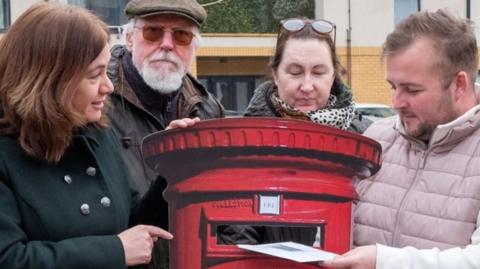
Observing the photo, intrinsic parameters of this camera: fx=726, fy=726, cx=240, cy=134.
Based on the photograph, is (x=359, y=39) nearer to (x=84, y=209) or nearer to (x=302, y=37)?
(x=302, y=37)

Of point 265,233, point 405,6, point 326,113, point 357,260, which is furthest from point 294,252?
point 405,6

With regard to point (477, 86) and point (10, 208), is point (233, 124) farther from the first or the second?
point (477, 86)

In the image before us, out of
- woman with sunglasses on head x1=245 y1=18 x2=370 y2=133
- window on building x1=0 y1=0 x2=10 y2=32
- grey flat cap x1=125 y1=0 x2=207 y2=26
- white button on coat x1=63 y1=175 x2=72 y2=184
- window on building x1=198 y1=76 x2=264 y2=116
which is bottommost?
window on building x1=198 y1=76 x2=264 y2=116

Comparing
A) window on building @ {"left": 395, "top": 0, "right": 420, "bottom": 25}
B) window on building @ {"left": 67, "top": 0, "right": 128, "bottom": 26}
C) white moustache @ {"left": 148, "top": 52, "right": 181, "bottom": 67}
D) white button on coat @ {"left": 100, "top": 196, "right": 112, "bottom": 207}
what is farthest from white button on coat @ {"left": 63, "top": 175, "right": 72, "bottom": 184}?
window on building @ {"left": 395, "top": 0, "right": 420, "bottom": 25}

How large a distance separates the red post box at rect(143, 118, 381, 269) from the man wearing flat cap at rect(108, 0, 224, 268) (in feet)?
3.16

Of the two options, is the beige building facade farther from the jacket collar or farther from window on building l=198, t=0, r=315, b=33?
the jacket collar

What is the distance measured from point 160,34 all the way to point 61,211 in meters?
1.09

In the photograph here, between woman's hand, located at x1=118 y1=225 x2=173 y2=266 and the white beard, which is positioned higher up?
the white beard

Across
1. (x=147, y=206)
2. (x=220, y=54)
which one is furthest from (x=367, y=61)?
(x=147, y=206)

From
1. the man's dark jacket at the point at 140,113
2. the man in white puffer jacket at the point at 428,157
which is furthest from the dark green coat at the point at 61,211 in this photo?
the man in white puffer jacket at the point at 428,157

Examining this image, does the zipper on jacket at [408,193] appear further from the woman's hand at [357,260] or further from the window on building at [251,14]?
the window on building at [251,14]

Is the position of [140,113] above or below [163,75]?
below

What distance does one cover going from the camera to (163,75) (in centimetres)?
283

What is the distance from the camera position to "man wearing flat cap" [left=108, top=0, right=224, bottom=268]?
9.12ft
